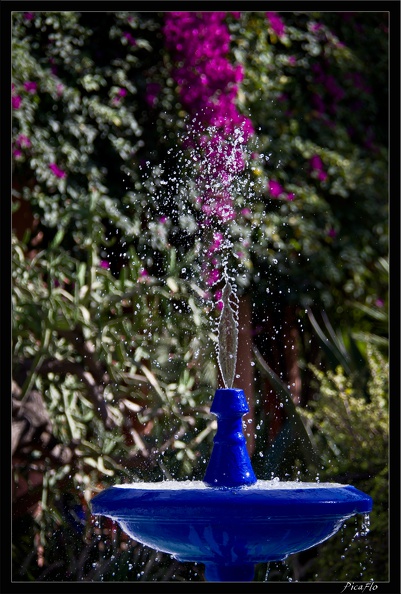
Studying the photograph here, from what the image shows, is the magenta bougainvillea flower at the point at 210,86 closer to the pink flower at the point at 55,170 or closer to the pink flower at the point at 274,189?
the pink flower at the point at 274,189

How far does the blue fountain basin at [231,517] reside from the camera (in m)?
1.80

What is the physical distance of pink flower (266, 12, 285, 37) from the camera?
4512mm

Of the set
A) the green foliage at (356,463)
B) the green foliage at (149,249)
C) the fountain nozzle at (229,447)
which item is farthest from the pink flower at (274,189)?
the fountain nozzle at (229,447)

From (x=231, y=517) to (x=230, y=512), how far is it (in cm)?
2

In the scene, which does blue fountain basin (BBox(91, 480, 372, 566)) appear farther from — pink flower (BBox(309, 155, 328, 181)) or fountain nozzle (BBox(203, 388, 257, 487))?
pink flower (BBox(309, 155, 328, 181))

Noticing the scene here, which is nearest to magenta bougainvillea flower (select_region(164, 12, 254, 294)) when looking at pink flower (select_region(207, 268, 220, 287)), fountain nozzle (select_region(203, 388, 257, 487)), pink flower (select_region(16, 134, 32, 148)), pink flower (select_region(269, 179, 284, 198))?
pink flower (select_region(207, 268, 220, 287))

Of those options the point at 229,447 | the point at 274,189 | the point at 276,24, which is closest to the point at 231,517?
the point at 229,447

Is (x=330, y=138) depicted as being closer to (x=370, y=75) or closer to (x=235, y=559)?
(x=370, y=75)

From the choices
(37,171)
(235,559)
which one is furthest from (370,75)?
(235,559)

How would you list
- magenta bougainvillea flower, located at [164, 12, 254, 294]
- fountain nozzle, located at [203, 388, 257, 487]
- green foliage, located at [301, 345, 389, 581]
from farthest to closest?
magenta bougainvillea flower, located at [164, 12, 254, 294]
green foliage, located at [301, 345, 389, 581]
fountain nozzle, located at [203, 388, 257, 487]

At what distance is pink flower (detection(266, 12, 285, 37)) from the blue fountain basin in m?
3.03

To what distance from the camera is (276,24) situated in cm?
451

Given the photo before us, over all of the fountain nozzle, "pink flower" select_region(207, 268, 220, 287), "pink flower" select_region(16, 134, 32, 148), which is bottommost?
the fountain nozzle
